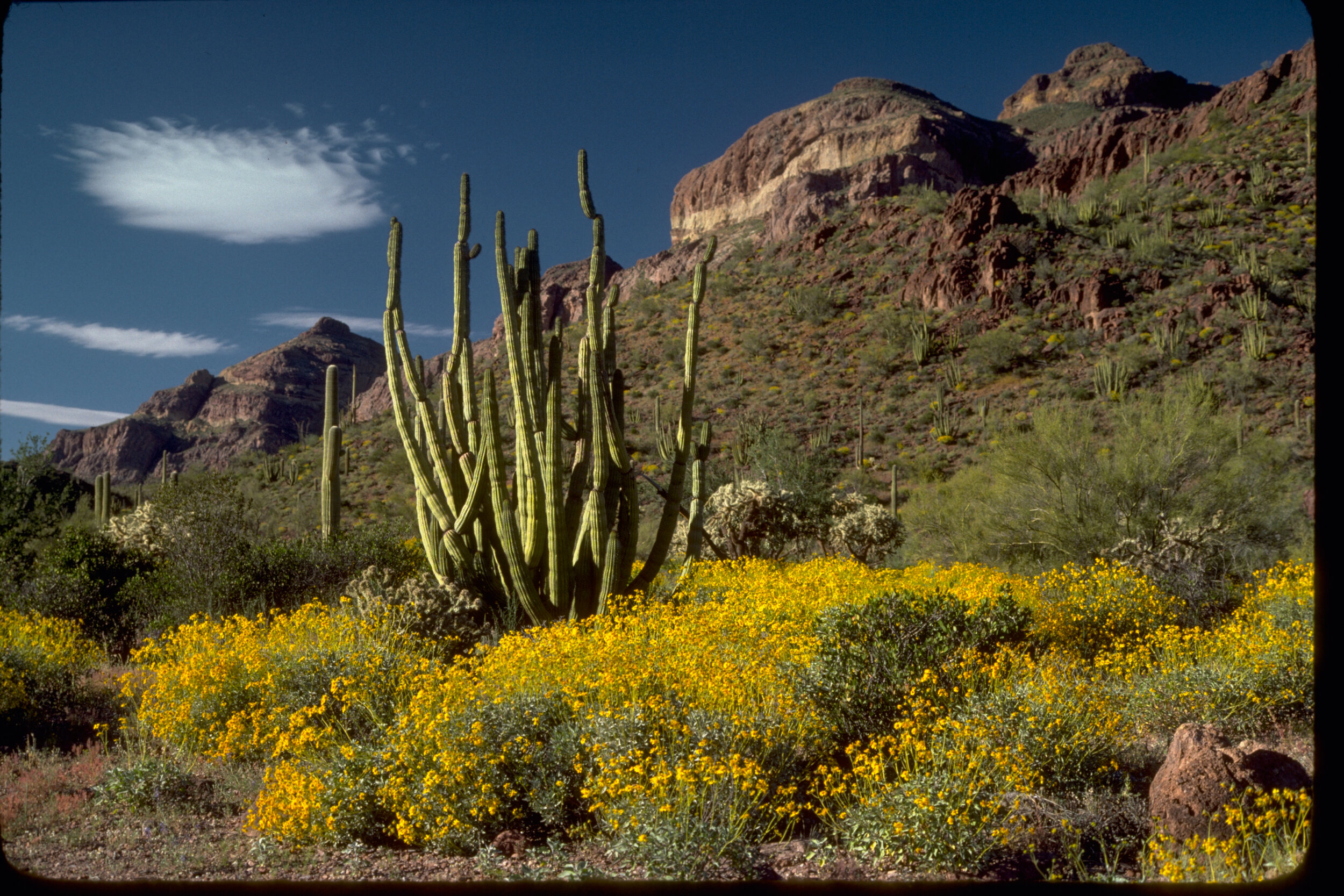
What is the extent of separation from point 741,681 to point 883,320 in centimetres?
3329

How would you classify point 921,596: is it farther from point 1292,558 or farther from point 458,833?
point 1292,558

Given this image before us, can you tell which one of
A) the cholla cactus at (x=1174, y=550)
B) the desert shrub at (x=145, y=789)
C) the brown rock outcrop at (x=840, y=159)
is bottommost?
the desert shrub at (x=145, y=789)

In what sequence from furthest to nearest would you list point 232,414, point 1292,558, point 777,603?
point 232,414
point 1292,558
point 777,603

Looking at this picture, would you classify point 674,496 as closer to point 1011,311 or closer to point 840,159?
point 1011,311

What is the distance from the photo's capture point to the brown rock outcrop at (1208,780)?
3.85 metres

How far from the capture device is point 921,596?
698cm

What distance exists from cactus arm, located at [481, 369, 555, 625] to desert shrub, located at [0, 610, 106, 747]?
4119mm

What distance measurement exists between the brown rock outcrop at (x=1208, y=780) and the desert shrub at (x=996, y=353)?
28.8 meters

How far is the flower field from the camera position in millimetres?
3865

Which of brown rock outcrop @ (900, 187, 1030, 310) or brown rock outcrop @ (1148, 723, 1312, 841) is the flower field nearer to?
brown rock outcrop @ (1148, 723, 1312, 841)

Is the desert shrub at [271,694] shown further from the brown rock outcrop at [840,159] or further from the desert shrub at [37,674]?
the brown rock outcrop at [840,159]

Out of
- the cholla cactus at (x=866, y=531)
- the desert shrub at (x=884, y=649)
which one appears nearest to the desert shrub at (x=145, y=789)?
the desert shrub at (x=884, y=649)

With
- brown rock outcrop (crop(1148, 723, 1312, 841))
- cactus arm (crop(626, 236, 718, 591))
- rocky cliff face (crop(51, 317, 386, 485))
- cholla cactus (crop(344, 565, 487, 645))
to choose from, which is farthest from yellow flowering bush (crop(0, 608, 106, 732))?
rocky cliff face (crop(51, 317, 386, 485))

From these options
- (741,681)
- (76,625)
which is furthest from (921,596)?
(76,625)
